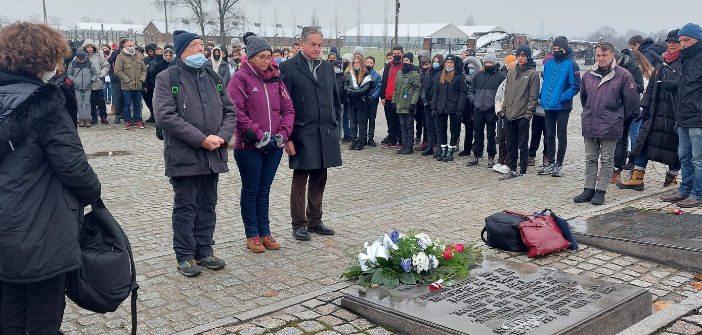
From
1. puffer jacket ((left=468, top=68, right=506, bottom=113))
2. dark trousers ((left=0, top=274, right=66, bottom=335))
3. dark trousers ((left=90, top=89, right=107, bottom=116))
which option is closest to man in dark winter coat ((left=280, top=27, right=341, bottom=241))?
dark trousers ((left=0, top=274, right=66, bottom=335))

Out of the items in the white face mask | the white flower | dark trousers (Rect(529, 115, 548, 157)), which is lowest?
the white flower

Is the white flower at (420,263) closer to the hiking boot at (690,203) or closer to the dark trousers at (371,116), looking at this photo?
the hiking boot at (690,203)

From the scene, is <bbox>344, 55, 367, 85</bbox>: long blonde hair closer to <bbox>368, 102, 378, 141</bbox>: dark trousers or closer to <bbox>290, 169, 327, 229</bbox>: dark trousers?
<bbox>368, 102, 378, 141</bbox>: dark trousers

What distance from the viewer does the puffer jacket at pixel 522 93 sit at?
418 inches

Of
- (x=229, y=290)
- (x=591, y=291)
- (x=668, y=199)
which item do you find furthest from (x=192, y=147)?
(x=668, y=199)

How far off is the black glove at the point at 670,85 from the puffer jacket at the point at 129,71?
11.8 m

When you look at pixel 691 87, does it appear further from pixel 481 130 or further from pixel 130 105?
pixel 130 105

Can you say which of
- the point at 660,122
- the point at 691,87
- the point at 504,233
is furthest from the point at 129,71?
the point at 691,87

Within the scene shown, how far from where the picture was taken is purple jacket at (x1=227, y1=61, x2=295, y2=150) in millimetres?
6406

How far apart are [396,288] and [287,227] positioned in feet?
9.07

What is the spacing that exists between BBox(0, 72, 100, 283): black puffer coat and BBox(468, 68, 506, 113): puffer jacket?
893cm

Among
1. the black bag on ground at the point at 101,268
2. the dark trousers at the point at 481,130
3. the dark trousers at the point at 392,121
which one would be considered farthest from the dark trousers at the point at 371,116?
the black bag on ground at the point at 101,268

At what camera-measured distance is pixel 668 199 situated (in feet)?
28.7

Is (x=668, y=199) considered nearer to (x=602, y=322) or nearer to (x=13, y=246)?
(x=602, y=322)
